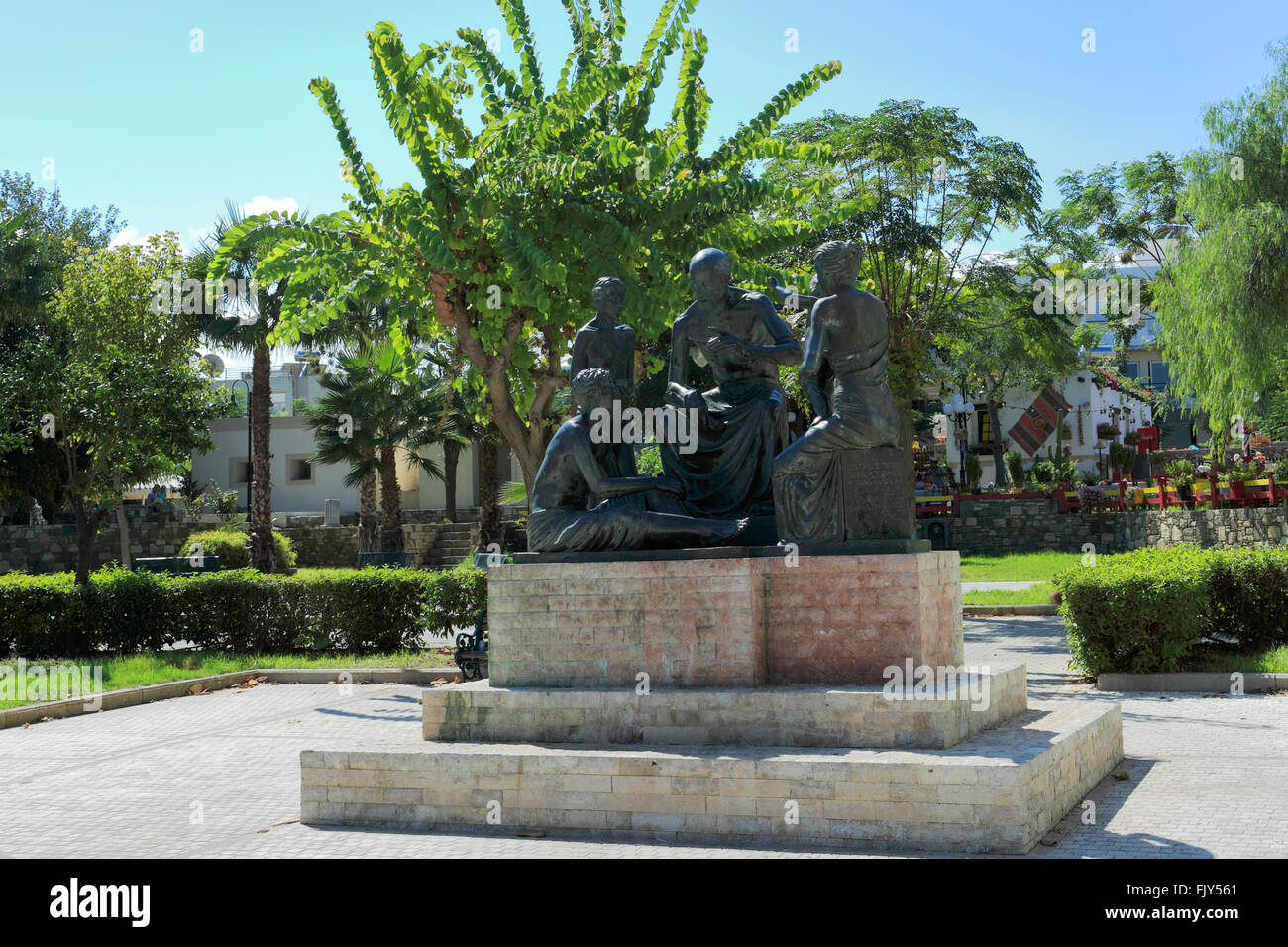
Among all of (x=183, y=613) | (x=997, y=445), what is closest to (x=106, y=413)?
(x=183, y=613)

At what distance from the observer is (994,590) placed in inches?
826

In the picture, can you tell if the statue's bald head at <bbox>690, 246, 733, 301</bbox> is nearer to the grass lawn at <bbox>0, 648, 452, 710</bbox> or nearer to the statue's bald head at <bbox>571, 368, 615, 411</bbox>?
the statue's bald head at <bbox>571, 368, 615, 411</bbox>

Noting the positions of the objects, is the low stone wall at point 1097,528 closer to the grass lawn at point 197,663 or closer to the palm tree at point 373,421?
the grass lawn at point 197,663

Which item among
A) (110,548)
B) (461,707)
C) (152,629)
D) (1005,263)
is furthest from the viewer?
(110,548)

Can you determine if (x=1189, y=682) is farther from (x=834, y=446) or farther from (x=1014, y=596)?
(x=1014, y=596)

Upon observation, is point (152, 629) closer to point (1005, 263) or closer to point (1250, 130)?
point (1005, 263)

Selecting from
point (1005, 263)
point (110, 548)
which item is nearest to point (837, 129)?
point (1005, 263)

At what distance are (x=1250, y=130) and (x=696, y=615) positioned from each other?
19969 millimetres

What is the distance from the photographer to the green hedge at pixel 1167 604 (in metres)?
11.0

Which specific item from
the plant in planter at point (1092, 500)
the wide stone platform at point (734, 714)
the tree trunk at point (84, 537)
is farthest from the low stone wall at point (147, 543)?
the wide stone platform at point (734, 714)

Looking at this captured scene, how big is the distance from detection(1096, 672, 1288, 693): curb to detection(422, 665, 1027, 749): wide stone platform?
4.35 meters

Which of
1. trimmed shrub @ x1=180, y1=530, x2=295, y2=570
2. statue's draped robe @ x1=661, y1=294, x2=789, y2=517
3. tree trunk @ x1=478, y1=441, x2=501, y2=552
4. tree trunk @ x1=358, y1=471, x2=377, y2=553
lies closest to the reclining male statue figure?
statue's draped robe @ x1=661, y1=294, x2=789, y2=517

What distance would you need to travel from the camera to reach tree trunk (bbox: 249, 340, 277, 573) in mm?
25578

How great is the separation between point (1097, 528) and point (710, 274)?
82.1ft
